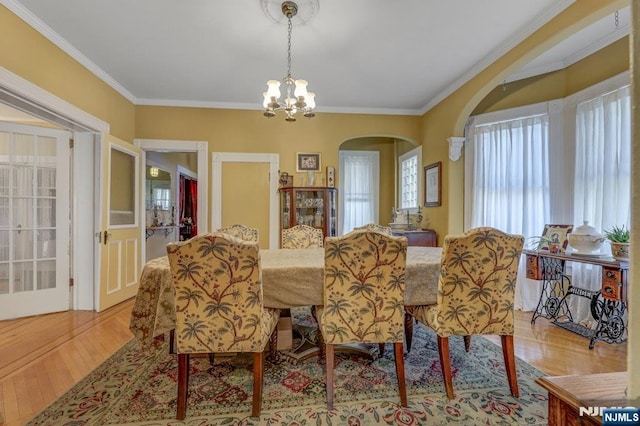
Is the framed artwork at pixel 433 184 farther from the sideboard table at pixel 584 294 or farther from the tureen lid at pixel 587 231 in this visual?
the tureen lid at pixel 587 231

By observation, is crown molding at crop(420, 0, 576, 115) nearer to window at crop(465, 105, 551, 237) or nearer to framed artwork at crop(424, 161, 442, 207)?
window at crop(465, 105, 551, 237)

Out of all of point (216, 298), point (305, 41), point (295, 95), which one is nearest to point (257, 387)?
point (216, 298)

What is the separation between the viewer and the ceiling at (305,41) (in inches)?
89.7

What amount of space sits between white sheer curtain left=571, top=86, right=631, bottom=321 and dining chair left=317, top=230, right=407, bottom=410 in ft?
7.79

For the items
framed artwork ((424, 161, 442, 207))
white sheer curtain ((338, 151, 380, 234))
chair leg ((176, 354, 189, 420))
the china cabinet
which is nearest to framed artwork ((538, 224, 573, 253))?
framed artwork ((424, 161, 442, 207))

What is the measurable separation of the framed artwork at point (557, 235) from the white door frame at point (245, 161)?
3.14 metres

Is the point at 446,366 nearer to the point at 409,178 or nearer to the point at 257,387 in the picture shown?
the point at 257,387

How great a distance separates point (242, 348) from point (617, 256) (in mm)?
2889

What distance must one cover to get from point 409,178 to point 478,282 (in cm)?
347

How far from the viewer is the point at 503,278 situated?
1.76m

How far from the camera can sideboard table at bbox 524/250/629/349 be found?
2217 millimetres

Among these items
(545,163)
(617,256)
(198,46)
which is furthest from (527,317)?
(198,46)

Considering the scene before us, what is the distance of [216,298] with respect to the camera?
1.54 m

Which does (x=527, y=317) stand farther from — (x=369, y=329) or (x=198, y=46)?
(x=198, y=46)
